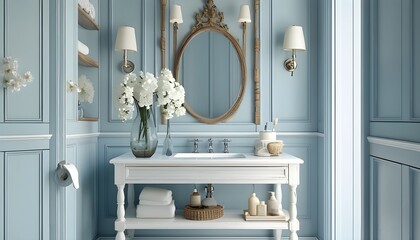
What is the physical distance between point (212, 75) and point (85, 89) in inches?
41.6

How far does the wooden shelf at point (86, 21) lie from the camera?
287 centimetres

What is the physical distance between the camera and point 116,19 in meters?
3.34

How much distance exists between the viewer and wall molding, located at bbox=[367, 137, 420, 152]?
1.51 metres

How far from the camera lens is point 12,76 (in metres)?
1.37

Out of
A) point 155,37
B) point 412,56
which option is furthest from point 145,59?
point 412,56

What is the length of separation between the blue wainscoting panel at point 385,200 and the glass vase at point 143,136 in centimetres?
153

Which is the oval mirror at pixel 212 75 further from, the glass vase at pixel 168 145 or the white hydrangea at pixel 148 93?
the white hydrangea at pixel 148 93

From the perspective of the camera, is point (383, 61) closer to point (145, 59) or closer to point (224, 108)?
point (224, 108)

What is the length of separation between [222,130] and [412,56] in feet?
6.38

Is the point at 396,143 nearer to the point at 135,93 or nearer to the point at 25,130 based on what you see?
the point at 25,130

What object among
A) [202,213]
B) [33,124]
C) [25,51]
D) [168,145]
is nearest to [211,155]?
[168,145]

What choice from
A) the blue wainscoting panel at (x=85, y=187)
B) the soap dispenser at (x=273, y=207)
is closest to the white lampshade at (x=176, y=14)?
the blue wainscoting panel at (x=85, y=187)

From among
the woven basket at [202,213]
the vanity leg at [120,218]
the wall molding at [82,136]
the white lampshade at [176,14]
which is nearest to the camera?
the wall molding at [82,136]

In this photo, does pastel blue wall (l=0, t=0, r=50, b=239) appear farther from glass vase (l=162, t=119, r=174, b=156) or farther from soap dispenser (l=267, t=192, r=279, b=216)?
soap dispenser (l=267, t=192, r=279, b=216)
